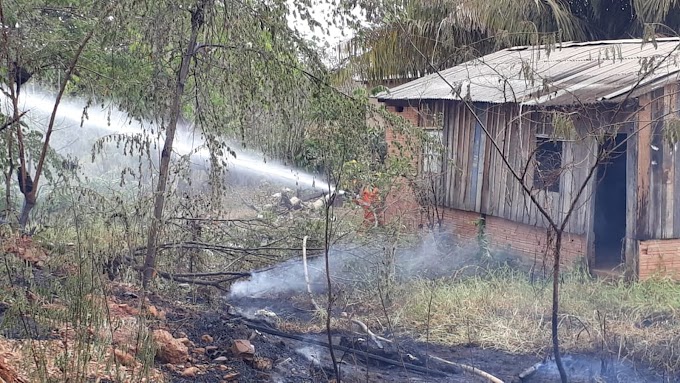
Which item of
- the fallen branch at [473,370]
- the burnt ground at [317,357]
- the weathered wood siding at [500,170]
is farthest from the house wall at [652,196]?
the fallen branch at [473,370]

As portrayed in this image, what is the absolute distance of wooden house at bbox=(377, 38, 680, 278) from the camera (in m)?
9.20

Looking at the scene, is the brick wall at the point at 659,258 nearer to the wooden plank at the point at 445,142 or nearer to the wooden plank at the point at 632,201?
the wooden plank at the point at 632,201

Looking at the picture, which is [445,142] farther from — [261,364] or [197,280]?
[261,364]

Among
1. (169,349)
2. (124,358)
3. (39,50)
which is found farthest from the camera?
(39,50)

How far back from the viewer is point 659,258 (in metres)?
9.59

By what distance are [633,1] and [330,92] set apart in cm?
1125

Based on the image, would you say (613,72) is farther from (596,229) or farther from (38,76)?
(38,76)

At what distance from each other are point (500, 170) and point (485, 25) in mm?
5480

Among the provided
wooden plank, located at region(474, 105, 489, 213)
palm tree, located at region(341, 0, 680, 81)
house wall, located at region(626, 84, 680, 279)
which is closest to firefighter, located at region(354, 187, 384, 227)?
wooden plank, located at region(474, 105, 489, 213)

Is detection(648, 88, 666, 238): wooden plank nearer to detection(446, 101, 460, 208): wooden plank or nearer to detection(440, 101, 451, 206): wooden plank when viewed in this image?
detection(446, 101, 460, 208): wooden plank

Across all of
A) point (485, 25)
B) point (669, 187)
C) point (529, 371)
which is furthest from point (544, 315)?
point (485, 25)

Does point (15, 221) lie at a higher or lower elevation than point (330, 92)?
lower

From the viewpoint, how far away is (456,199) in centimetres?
1262

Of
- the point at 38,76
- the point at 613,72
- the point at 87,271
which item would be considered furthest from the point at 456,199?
the point at 87,271
